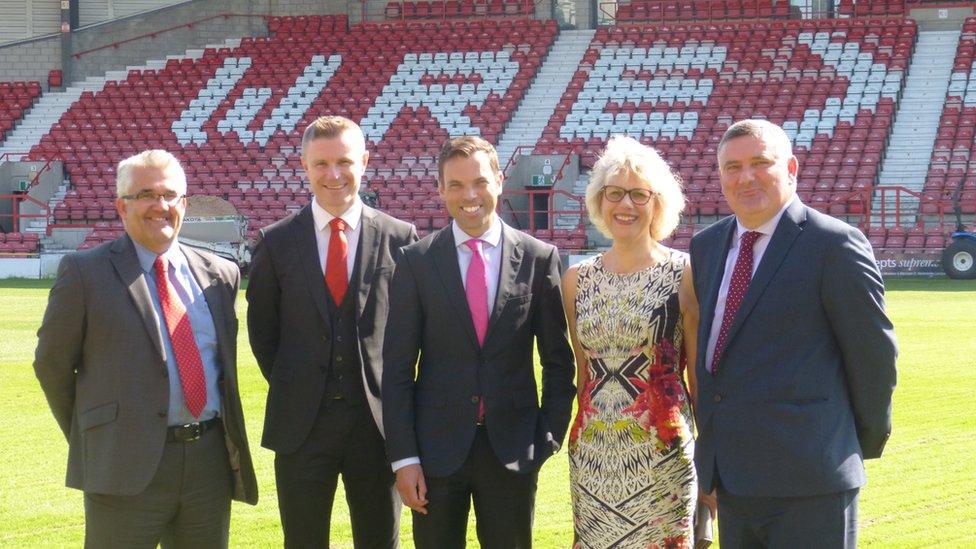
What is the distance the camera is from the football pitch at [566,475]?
22.0 feet

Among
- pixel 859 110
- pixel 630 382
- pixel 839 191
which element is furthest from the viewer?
pixel 859 110

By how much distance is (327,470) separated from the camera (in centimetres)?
485

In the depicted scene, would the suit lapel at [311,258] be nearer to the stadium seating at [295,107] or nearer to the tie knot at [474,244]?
the tie knot at [474,244]

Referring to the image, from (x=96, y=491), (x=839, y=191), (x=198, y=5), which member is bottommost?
(x=96, y=491)

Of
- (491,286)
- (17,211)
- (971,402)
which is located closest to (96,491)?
(491,286)

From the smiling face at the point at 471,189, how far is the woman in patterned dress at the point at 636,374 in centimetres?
38

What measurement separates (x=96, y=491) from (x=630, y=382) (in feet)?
6.01

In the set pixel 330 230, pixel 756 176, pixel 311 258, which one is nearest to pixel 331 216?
pixel 330 230

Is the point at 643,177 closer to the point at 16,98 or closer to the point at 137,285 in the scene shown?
the point at 137,285

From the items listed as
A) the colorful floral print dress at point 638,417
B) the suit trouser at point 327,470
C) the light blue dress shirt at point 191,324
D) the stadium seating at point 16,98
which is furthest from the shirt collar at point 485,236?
the stadium seating at point 16,98

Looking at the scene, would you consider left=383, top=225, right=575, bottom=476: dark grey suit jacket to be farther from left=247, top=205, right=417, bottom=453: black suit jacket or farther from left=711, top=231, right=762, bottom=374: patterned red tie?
left=711, top=231, right=762, bottom=374: patterned red tie

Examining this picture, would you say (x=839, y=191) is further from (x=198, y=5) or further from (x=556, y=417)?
(x=556, y=417)

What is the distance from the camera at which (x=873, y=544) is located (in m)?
6.39

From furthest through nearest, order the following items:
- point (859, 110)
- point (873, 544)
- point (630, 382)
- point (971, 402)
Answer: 1. point (859, 110)
2. point (971, 402)
3. point (873, 544)
4. point (630, 382)
